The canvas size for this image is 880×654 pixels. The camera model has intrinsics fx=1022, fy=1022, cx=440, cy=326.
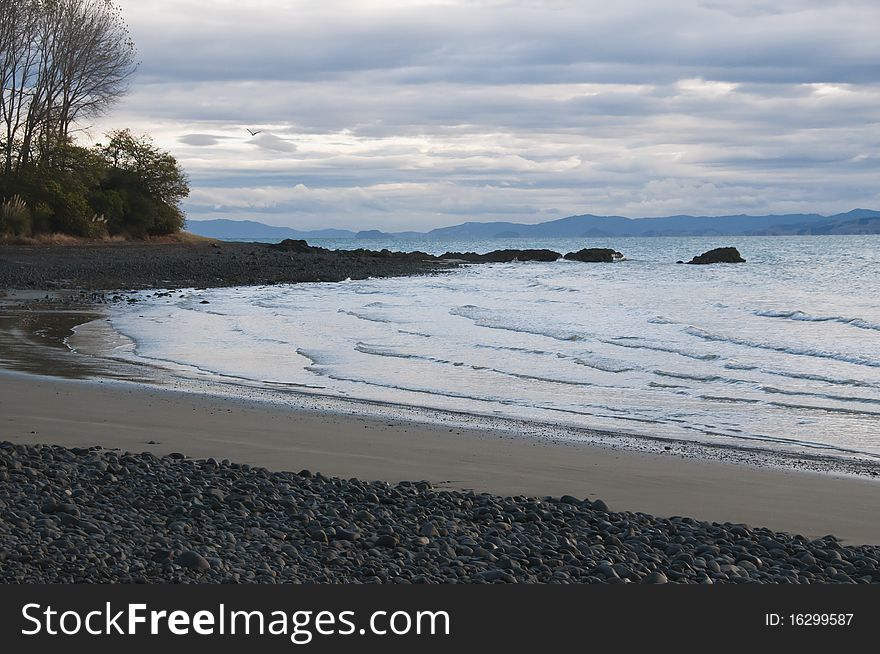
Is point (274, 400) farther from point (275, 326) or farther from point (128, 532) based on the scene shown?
point (275, 326)

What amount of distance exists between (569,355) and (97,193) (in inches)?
1754

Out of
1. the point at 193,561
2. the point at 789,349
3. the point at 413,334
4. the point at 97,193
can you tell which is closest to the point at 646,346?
the point at 789,349

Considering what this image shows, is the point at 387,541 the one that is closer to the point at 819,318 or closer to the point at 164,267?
the point at 819,318

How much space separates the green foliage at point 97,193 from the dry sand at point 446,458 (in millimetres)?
39970

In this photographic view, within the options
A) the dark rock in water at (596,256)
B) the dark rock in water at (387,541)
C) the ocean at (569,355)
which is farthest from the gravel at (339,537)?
the dark rock in water at (596,256)

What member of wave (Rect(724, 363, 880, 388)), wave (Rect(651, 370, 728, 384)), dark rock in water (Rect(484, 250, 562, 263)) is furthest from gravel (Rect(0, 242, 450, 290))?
wave (Rect(724, 363, 880, 388))

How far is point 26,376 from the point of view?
541 inches

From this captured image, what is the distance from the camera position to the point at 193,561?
5613 mm

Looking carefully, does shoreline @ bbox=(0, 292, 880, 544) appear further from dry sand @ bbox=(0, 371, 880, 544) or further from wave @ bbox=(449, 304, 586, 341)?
wave @ bbox=(449, 304, 586, 341)

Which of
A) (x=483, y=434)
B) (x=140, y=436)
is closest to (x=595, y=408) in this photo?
(x=483, y=434)

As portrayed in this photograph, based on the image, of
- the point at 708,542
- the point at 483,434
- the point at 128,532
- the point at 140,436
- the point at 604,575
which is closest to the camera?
the point at 604,575

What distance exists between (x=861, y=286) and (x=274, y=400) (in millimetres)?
32824

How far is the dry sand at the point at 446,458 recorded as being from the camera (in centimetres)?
802

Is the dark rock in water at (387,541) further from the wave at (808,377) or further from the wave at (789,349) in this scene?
the wave at (789,349)
